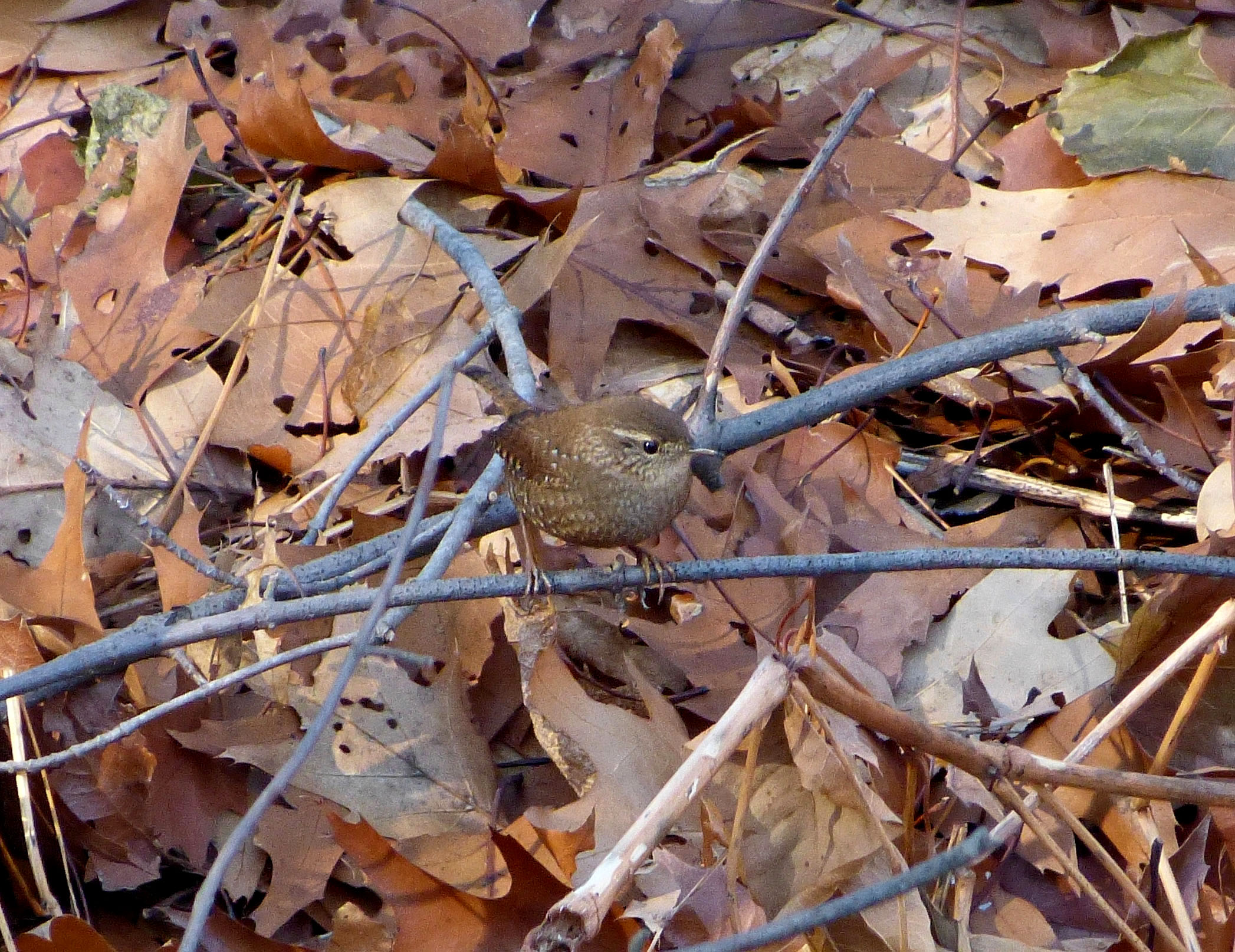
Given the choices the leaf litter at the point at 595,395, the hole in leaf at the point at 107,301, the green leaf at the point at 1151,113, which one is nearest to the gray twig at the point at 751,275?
the leaf litter at the point at 595,395

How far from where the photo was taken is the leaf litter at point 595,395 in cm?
300

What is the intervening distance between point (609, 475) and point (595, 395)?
983 millimetres

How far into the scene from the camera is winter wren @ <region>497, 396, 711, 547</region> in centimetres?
326

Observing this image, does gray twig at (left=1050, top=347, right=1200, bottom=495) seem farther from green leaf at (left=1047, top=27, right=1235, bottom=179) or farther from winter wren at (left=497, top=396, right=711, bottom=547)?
winter wren at (left=497, top=396, right=711, bottom=547)

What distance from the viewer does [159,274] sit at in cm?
432

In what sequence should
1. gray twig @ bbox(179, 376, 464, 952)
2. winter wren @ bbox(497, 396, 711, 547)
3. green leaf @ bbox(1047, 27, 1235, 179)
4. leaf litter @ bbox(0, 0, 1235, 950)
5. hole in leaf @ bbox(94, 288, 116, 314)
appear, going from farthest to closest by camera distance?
hole in leaf @ bbox(94, 288, 116, 314) → green leaf @ bbox(1047, 27, 1235, 179) → winter wren @ bbox(497, 396, 711, 547) → leaf litter @ bbox(0, 0, 1235, 950) → gray twig @ bbox(179, 376, 464, 952)

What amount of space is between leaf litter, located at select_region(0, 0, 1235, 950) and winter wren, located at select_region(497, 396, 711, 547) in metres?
0.32

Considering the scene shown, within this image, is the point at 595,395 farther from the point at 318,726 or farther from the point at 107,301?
the point at 318,726

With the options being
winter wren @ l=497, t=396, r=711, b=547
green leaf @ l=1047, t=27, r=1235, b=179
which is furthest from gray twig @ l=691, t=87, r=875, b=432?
green leaf @ l=1047, t=27, r=1235, b=179

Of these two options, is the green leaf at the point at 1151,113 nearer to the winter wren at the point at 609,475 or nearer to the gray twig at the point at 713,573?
the gray twig at the point at 713,573

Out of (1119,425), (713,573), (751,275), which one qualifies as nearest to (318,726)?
(713,573)

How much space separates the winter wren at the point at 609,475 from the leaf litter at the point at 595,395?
0.32 meters

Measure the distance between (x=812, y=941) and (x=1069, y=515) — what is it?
5.79 feet

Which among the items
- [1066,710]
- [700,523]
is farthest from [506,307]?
[1066,710]
